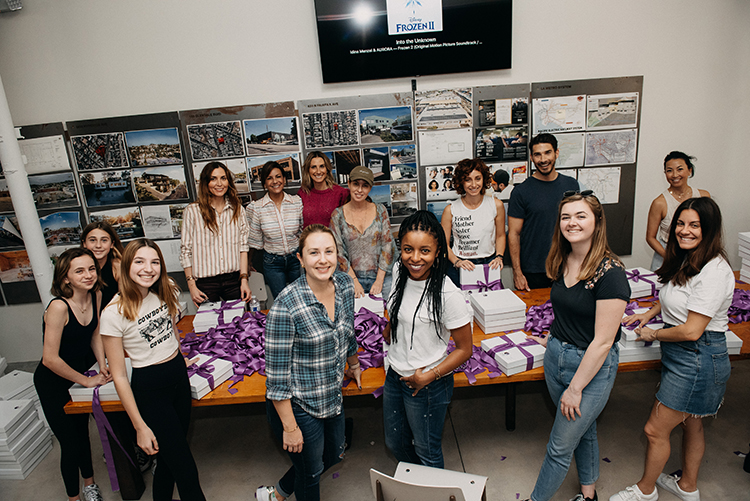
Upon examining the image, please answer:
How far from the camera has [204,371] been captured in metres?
2.39

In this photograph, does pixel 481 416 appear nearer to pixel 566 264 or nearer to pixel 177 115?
pixel 566 264

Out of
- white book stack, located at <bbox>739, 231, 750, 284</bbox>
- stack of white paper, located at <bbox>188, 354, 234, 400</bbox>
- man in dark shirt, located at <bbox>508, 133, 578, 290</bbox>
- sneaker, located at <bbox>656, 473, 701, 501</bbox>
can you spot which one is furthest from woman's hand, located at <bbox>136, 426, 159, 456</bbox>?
white book stack, located at <bbox>739, 231, 750, 284</bbox>

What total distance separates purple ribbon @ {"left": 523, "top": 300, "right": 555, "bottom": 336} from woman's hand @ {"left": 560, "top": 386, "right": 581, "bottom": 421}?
645 millimetres

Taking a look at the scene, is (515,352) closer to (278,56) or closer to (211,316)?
(211,316)

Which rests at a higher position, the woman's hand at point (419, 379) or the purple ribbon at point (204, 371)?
the woman's hand at point (419, 379)

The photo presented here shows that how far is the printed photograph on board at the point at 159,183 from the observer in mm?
4102

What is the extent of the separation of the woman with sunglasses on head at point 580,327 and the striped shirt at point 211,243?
238 cm

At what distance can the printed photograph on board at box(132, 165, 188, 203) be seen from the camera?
410cm

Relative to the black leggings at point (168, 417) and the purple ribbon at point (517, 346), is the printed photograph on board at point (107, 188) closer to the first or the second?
the black leggings at point (168, 417)

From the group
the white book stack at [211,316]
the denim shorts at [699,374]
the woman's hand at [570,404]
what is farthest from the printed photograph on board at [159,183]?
the denim shorts at [699,374]

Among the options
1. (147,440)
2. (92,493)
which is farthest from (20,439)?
(147,440)

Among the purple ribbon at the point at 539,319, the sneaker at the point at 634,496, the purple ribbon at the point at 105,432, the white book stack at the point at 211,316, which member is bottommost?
the sneaker at the point at 634,496

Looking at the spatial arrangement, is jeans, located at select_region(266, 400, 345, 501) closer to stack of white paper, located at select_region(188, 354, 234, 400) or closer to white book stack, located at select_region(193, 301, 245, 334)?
stack of white paper, located at select_region(188, 354, 234, 400)

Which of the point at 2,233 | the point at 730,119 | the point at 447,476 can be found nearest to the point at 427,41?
the point at 730,119
